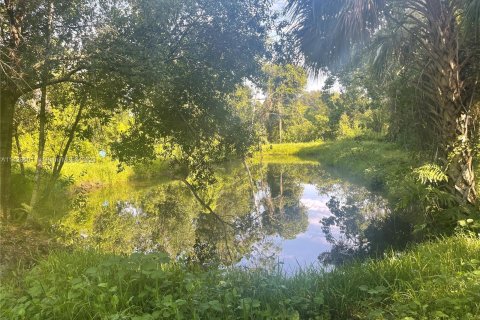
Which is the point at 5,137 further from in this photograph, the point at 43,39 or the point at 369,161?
the point at 369,161

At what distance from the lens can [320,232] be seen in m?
10.2

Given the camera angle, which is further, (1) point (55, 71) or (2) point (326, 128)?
(2) point (326, 128)

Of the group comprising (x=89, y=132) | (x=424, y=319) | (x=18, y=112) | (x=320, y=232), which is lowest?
(x=320, y=232)

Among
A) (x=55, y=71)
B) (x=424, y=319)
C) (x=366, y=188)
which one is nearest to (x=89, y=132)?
(x=55, y=71)

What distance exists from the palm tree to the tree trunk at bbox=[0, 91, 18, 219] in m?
5.79

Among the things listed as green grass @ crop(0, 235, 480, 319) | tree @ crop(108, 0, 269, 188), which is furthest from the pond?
tree @ crop(108, 0, 269, 188)

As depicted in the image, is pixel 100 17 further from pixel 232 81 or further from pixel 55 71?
pixel 232 81

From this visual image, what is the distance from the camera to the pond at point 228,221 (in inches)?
313

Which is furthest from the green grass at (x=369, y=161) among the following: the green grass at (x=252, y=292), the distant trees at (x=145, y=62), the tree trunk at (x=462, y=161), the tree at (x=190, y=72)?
the green grass at (x=252, y=292)

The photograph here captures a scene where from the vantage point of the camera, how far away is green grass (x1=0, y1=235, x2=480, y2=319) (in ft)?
10.0

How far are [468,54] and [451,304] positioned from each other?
4.85m

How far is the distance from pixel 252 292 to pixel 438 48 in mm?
5272

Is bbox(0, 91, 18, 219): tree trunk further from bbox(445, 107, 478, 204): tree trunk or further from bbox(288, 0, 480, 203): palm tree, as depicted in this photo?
bbox(445, 107, 478, 204): tree trunk

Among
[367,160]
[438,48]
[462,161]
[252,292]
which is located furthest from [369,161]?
[252,292]
